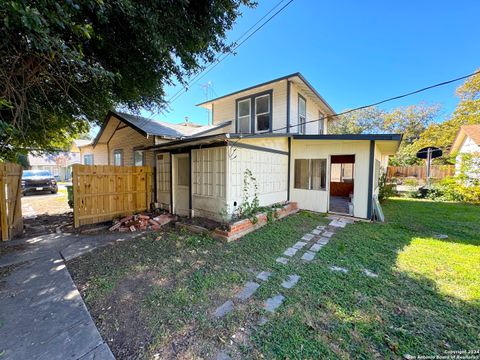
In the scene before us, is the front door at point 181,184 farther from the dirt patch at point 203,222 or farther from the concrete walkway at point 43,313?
the concrete walkway at point 43,313

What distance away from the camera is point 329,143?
738 centimetres

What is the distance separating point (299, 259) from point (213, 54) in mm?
5493

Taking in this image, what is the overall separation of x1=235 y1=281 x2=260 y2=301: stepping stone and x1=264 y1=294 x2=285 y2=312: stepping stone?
0.95 feet

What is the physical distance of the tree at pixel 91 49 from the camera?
2689 mm

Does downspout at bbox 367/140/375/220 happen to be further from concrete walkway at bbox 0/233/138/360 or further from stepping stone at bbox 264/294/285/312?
concrete walkway at bbox 0/233/138/360

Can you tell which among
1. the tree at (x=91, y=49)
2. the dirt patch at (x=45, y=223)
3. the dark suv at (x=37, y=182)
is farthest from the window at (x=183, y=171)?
the dark suv at (x=37, y=182)

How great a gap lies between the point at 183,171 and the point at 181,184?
49 centimetres

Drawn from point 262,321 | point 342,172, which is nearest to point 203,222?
point 262,321

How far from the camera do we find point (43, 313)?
2496 mm

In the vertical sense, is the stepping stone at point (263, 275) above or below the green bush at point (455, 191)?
below

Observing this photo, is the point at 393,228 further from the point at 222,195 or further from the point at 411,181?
the point at 411,181

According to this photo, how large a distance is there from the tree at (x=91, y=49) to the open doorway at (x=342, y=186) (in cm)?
715

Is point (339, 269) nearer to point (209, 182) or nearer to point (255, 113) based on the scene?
point (209, 182)

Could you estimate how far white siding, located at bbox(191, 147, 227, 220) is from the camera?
5699mm
